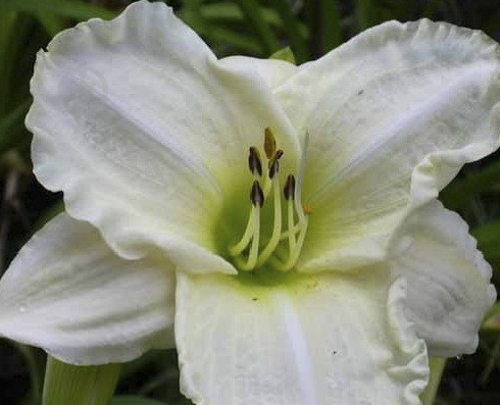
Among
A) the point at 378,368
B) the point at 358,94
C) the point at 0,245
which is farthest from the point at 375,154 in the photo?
the point at 0,245

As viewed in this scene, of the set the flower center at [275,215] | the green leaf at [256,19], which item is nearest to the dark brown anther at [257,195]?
the flower center at [275,215]

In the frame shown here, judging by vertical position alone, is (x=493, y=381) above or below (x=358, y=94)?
below

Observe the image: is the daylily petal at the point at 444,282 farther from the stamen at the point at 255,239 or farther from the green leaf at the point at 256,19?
the green leaf at the point at 256,19

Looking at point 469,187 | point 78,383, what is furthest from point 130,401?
point 469,187

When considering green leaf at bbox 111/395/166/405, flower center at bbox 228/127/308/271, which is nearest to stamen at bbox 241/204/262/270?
flower center at bbox 228/127/308/271

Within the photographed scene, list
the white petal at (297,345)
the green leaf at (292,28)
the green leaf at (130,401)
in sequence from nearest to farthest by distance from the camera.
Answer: the white petal at (297,345), the green leaf at (130,401), the green leaf at (292,28)

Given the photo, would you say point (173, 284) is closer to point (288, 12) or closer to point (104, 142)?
point (104, 142)

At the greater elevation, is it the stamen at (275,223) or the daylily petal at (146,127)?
the daylily petal at (146,127)
